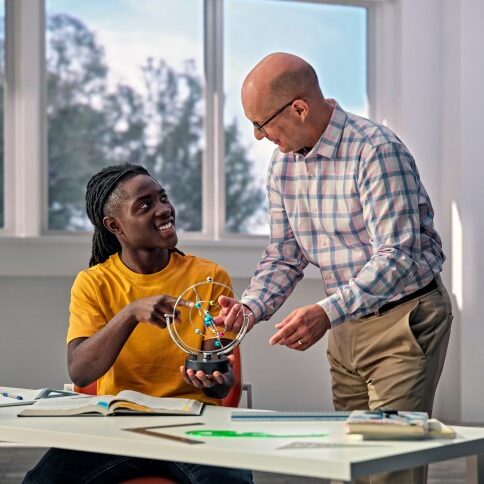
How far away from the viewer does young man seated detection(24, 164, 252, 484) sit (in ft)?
7.97

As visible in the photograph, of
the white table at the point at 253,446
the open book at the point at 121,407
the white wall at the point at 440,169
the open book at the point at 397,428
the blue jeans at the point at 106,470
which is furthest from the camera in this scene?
the white wall at the point at 440,169

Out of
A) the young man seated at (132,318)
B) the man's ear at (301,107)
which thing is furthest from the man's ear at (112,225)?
the man's ear at (301,107)

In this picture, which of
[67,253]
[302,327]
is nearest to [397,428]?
[302,327]

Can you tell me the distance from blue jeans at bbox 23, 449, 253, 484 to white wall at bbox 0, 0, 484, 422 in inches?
140

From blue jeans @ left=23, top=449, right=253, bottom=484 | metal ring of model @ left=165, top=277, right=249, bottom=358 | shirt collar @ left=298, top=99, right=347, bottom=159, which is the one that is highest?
shirt collar @ left=298, top=99, right=347, bottom=159

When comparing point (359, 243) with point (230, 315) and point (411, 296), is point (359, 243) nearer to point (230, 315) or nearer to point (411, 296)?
point (411, 296)

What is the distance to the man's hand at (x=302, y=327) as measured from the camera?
2.45m

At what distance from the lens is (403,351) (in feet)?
8.73

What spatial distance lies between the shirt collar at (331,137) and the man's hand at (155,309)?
0.53m

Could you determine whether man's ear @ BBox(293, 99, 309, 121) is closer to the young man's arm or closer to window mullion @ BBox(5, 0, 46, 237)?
the young man's arm

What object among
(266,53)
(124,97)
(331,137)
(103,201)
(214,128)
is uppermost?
(266,53)

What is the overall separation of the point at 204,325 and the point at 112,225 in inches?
16.8

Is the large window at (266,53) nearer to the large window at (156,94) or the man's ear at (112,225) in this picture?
the large window at (156,94)

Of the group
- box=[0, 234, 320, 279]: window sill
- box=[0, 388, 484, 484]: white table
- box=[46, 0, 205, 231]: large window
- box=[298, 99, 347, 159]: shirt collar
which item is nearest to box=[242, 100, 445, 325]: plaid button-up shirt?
box=[298, 99, 347, 159]: shirt collar
